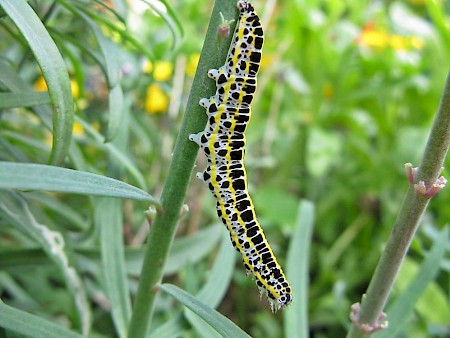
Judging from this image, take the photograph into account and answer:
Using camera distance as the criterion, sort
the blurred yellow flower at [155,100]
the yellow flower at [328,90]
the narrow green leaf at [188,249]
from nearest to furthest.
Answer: the narrow green leaf at [188,249] < the blurred yellow flower at [155,100] < the yellow flower at [328,90]

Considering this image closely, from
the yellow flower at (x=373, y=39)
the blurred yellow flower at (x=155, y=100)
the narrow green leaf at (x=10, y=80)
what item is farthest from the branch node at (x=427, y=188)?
the yellow flower at (x=373, y=39)

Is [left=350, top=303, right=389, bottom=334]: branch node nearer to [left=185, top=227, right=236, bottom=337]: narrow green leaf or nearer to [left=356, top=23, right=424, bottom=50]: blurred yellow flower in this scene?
[left=185, top=227, right=236, bottom=337]: narrow green leaf

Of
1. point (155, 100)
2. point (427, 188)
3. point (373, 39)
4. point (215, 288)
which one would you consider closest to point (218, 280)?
point (215, 288)

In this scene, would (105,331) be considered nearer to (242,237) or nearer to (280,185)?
(242,237)

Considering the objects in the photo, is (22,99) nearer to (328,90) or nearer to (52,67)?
(52,67)

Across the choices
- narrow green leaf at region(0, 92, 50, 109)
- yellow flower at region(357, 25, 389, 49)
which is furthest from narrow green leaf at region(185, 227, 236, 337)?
yellow flower at region(357, 25, 389, 49)

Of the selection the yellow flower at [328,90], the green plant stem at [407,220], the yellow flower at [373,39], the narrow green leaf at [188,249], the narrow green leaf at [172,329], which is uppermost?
the yellow flower at [373,39]

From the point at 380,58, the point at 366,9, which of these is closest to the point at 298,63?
the point at 380,58

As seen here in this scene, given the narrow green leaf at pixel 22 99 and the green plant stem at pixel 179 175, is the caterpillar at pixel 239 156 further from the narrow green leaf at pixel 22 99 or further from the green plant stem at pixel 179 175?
the narrow green leaf at pixel 22 99
